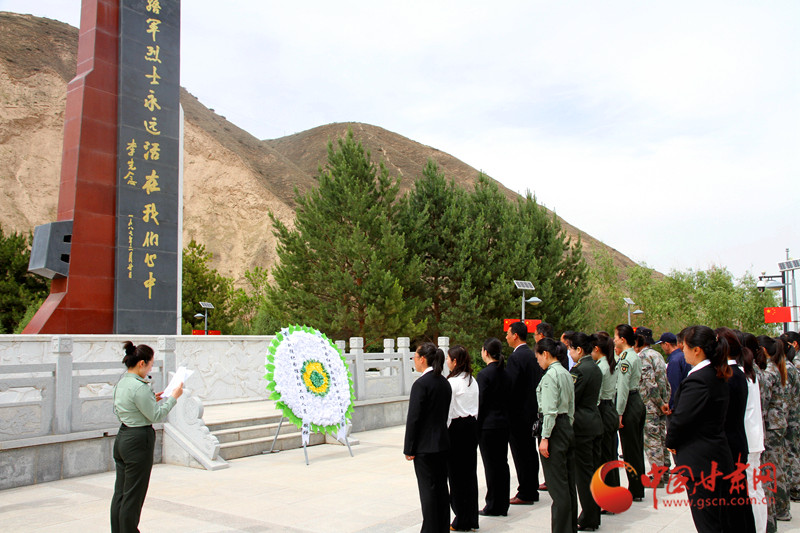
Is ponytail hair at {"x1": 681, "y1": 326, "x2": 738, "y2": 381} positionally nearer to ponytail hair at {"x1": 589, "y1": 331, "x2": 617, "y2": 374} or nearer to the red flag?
ponytail hair at {"x1": 589, "y1": 331, "x2": 617, "y2": 374}

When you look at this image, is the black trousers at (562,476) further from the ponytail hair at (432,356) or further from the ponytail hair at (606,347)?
the ponytail hair at (606,347)

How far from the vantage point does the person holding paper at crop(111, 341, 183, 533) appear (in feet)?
12.9

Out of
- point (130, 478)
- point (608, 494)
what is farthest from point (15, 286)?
point (608, 494)

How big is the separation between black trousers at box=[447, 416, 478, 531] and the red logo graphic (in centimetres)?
93

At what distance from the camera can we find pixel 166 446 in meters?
8.10

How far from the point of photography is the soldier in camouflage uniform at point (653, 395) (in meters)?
6.40

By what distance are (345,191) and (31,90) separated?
1297 inches

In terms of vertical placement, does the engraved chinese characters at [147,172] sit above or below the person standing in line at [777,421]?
above

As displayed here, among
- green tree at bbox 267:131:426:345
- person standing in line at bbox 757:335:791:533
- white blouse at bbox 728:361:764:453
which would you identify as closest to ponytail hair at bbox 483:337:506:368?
white blouse at bbox 728:361:764:453

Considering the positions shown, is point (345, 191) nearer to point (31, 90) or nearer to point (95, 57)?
point (95, 57)

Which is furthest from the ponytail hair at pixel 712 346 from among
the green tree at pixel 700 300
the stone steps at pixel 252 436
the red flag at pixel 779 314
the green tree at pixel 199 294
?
the green tree at pixel 700 300

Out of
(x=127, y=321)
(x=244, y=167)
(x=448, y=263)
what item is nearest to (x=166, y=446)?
(x=127, y=321)

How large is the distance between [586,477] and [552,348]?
3.71 ft

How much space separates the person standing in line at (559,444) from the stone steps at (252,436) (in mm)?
5287
